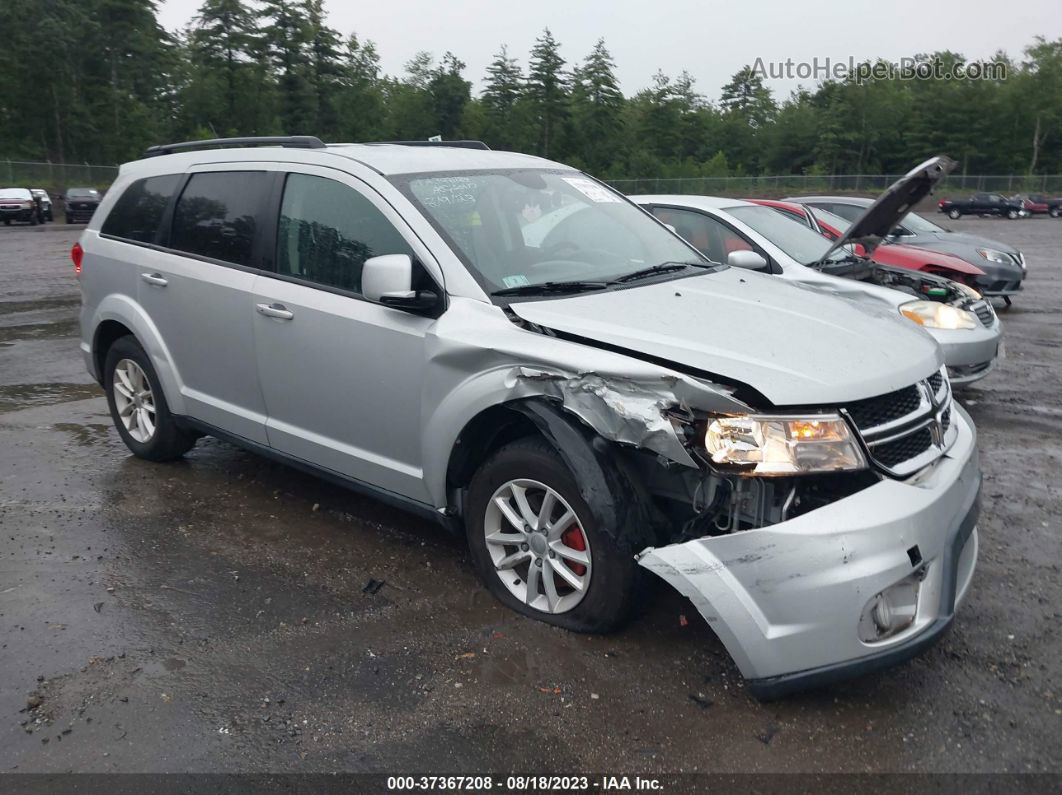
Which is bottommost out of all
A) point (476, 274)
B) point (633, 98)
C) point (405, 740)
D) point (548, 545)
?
point (405, 740)

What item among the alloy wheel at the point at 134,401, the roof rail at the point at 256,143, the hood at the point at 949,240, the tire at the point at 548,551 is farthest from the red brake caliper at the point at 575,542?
the hood at the point at 949,240

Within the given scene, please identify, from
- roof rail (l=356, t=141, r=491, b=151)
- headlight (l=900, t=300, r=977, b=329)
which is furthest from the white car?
roof rail (l=356, t=141, r=491, b=151)

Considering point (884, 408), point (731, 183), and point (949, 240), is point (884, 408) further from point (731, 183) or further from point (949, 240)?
point (731, 183)

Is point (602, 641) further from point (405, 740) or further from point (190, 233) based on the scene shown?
point (190, 233)

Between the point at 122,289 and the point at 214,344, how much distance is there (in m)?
1.06

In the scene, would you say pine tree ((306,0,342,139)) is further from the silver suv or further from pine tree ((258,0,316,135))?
the silver suv

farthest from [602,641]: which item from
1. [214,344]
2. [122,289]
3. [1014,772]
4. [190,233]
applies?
[122,289]

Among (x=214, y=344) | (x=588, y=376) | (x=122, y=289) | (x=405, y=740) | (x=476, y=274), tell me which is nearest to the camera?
(x=405, y=740)

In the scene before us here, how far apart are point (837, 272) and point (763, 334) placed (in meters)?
4.49

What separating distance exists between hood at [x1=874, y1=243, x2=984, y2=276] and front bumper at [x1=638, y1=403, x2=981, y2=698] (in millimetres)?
8650

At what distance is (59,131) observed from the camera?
63.5 metres

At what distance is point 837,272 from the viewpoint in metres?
7.57

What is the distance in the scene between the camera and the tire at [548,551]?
3359 millimetres

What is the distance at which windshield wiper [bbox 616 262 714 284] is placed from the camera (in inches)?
165
